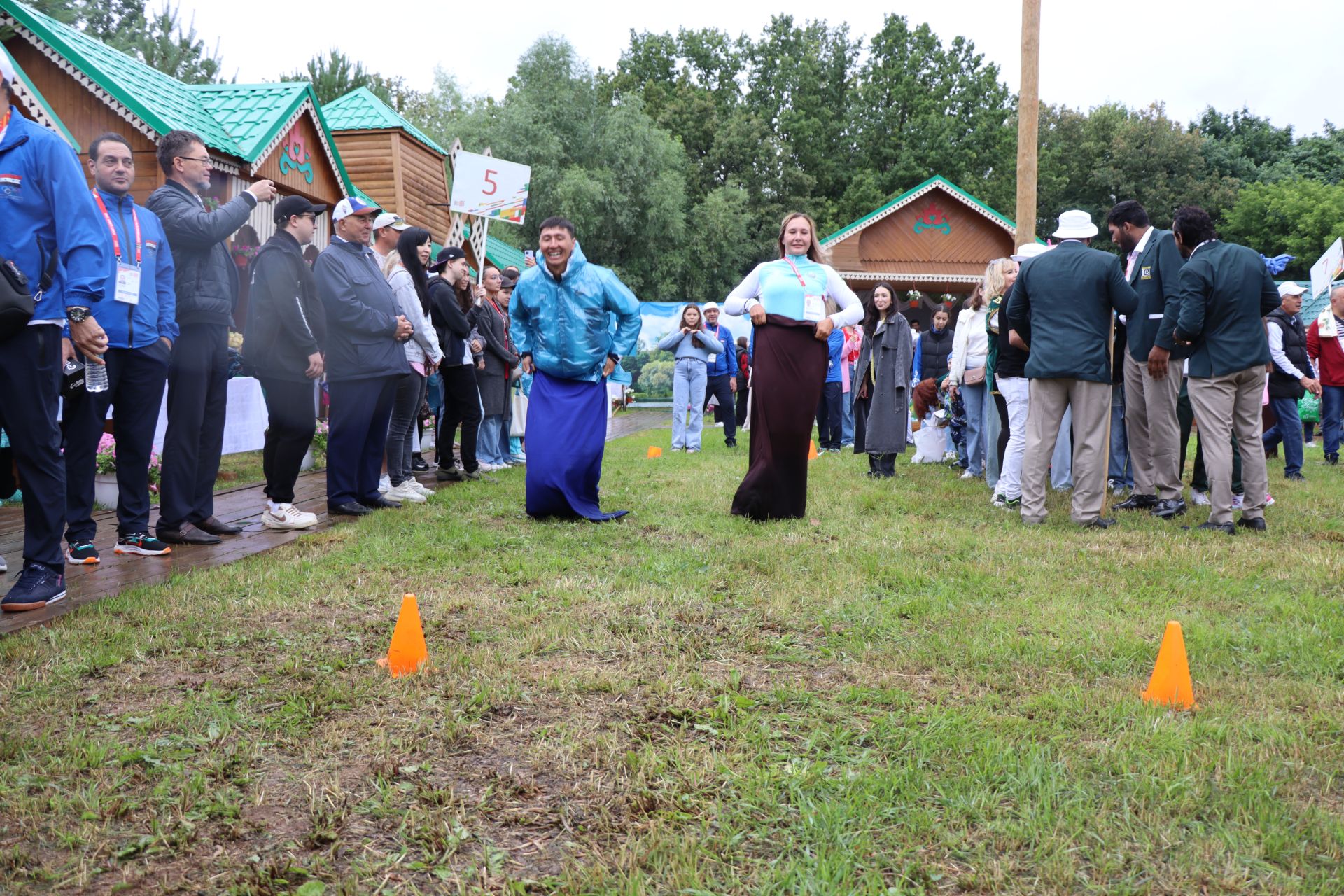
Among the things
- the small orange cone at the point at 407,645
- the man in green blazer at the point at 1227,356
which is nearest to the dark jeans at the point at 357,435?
the small orange cone at the point at 407,645

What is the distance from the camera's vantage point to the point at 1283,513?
7.15 metres

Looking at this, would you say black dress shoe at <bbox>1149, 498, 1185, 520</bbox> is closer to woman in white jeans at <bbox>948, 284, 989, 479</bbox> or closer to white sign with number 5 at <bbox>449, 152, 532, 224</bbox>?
woman in white jeans at <bbox>948, 284, 989, 479</bbox>

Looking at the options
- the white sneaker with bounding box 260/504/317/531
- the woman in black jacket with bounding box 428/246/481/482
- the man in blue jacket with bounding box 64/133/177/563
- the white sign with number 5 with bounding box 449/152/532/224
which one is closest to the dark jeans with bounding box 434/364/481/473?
the woman in black jacket with bounding box 428/246/481/482

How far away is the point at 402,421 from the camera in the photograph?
26.4ft

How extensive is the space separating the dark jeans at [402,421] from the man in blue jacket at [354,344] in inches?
26.9

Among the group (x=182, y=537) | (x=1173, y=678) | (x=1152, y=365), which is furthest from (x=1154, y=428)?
(x=182, y=537)

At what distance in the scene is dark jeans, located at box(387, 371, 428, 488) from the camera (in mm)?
7918

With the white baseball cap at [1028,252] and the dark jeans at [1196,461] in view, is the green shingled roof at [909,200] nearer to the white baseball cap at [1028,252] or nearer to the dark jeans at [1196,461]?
the dark jeans at [1196,461]

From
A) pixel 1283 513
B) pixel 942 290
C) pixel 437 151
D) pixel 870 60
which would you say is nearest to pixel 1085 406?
pixel 1283 513

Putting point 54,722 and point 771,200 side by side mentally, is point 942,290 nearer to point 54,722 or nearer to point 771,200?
point 771,200

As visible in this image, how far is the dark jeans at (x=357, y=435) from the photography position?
6887mm

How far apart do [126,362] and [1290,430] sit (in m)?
9.73

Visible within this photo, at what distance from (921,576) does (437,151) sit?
19.7m

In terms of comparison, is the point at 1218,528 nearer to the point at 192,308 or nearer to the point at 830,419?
the point at 192,308
